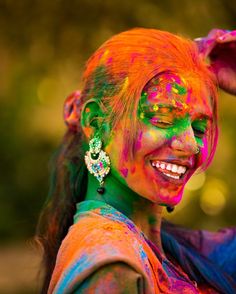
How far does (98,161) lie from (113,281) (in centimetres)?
55

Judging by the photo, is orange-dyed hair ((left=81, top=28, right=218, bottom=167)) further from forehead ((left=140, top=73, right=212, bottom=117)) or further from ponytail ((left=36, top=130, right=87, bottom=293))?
ponytail ((left=36, top=130, right=87, bottom=293))

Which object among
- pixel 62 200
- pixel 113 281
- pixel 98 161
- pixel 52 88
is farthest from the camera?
pixel 52 88

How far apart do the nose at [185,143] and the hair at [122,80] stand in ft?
0.45

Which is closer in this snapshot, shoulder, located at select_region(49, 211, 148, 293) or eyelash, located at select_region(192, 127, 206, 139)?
shoulder, located at select_region(49, 211, 148, 293)

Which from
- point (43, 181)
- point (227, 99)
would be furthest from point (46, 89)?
point (227, 99)

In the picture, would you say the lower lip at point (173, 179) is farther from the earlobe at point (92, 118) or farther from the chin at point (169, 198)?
the earlobe at point (92, 118)

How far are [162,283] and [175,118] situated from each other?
544mm

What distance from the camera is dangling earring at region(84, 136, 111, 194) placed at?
2418mm

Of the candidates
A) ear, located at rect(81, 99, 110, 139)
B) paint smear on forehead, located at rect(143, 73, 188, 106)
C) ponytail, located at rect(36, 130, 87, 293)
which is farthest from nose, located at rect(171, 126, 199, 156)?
ponytail, located at rect(36, 130, 87, 293)

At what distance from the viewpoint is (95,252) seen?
6.81ft

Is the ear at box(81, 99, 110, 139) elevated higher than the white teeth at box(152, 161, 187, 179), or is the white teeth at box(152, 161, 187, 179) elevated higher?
the ear at box(81, 99, 110, 139)

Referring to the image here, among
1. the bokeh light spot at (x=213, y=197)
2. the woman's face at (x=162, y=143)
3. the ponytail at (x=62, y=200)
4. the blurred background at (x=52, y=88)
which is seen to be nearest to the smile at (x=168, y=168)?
the woman's face at (x=162, y=143)

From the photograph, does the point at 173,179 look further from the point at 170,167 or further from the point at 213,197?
the point at 213,197

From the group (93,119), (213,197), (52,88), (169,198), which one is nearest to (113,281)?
(169,198)
